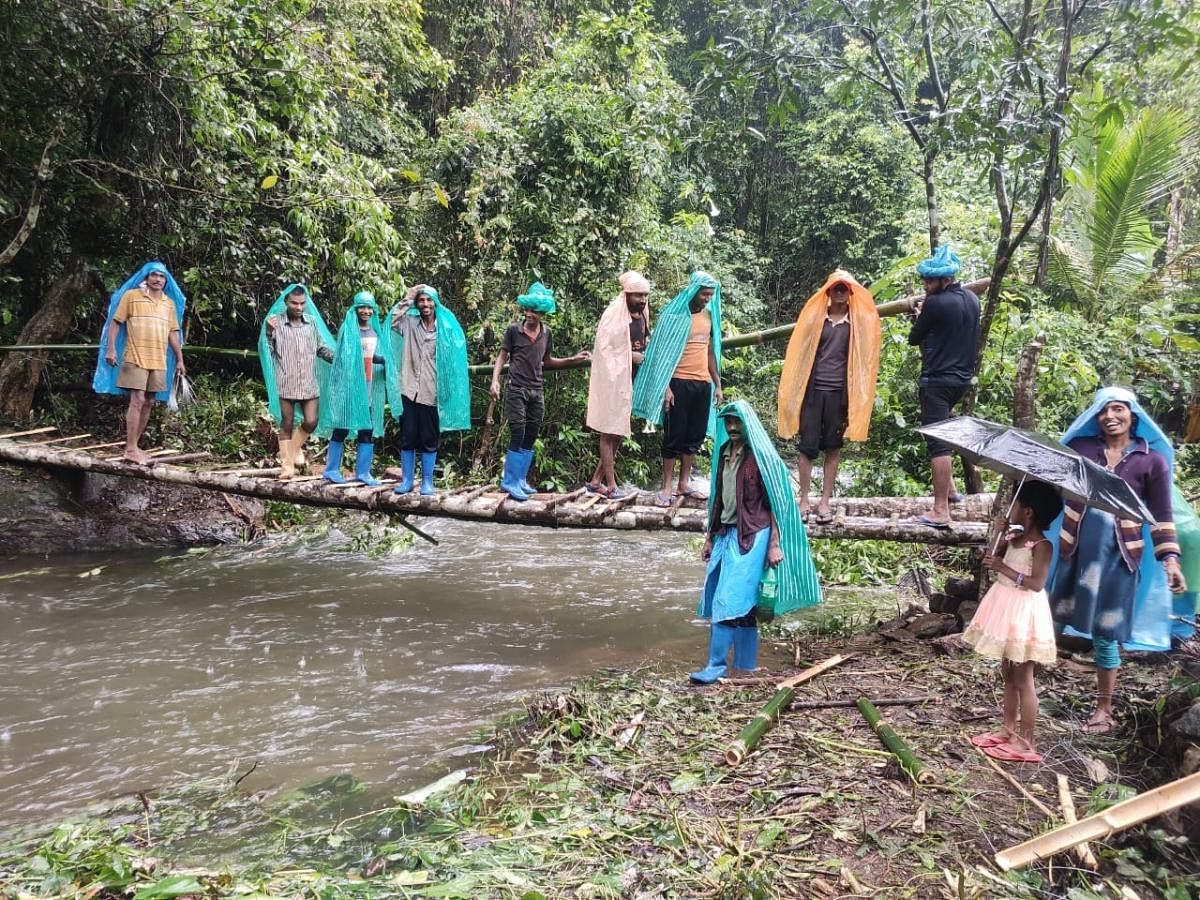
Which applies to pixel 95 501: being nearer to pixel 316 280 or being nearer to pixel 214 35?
pixel 316 280

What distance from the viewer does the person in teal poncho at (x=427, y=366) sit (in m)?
5.56

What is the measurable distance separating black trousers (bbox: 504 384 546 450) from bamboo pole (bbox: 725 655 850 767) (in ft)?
7.67

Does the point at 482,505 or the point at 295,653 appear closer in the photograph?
the point at 295,653

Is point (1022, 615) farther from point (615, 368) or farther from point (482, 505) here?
point (482, 505)

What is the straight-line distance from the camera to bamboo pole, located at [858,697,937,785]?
9.60 ft

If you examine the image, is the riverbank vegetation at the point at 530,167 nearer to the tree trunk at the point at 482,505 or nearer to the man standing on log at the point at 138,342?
the man standing on log at the point at 138,342

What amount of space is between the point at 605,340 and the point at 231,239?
17.3 ft

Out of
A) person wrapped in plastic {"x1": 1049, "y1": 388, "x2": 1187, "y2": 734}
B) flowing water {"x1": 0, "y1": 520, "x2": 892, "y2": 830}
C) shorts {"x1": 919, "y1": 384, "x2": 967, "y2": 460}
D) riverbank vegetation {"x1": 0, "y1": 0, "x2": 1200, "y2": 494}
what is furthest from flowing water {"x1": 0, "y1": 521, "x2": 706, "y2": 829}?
riverbank vegetation {"x1": 0, "y1": 0, "x2": 1200, "y2": 494}

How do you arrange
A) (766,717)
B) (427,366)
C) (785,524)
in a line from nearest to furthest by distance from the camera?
(766,717) < (785,524) < (427,366)

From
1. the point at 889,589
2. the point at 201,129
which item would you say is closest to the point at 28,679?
the point at 201,129

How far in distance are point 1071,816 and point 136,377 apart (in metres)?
6.49

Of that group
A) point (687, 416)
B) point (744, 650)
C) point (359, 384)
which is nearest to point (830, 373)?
point (687, 416)

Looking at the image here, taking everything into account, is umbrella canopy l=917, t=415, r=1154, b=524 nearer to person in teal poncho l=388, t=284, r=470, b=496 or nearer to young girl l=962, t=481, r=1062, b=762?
young girl l=962, t=481, r=1062, b=762

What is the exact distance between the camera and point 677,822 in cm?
270
